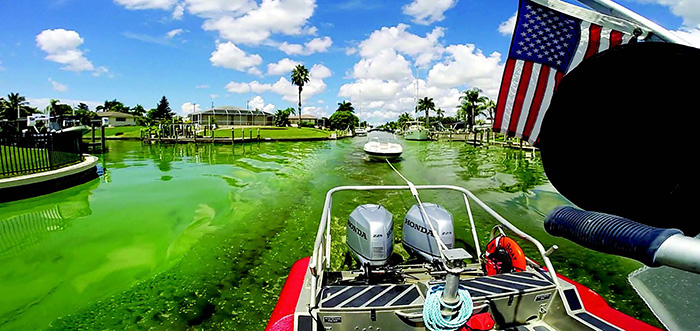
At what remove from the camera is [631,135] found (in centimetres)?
157

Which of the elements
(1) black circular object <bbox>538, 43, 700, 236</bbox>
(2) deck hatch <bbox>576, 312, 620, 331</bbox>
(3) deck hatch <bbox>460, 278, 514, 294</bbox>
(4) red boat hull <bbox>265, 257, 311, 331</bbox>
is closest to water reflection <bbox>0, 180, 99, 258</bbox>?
(4) red boat hull <bbox>265, 257, 311, 331</bbox>

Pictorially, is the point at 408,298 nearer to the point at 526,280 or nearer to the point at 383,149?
the point at 526,280

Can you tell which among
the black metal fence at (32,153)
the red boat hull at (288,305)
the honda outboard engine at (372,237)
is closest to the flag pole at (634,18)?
the honda outboard engine at (372,237)

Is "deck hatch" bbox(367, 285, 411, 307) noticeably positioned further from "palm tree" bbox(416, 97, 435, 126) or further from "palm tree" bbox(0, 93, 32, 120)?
"palm tree" bbox(416, 97, 435, 126)

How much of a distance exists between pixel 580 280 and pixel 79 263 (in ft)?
33.9

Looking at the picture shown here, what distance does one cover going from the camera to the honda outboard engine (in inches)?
196

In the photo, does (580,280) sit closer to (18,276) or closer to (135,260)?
(135,260)

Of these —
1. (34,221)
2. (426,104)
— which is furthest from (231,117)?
(34,221)

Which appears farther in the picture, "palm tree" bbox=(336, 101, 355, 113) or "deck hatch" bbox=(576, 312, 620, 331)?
"palm tree" bbox=(336, 101, 355, 113)

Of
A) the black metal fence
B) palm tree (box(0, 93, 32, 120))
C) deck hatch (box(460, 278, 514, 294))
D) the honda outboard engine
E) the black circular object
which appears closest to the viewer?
the black circular object

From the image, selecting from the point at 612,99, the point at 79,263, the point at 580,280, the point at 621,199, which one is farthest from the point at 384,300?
the point at 79,263

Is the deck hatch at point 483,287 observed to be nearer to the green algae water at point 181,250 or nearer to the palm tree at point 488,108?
the green algae water at point 181,250

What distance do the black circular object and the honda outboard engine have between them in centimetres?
348

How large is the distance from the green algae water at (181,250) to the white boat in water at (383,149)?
1098 cm
